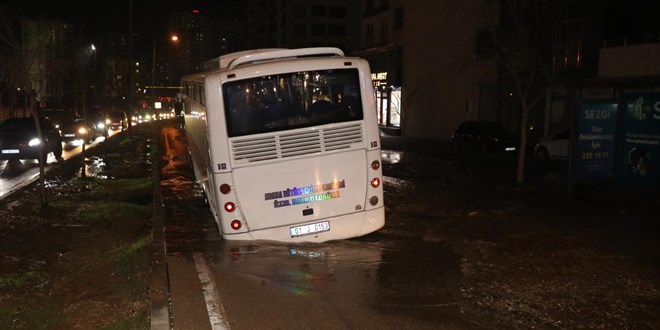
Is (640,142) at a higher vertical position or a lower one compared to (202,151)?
lower

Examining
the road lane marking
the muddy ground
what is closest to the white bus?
the road lane marking

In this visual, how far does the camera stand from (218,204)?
8711mm

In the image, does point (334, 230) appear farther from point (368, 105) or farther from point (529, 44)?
point (529, 44)

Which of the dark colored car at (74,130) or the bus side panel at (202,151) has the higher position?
the bus side panel at (202,151)

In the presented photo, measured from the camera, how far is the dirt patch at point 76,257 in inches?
244

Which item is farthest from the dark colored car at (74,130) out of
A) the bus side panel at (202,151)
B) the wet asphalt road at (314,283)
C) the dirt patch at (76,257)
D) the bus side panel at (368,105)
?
the bus side panel at (368,105)

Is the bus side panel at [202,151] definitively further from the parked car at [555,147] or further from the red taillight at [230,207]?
the parked car at [555,147]

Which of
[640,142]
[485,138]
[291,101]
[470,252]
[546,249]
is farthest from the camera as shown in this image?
[485,138]

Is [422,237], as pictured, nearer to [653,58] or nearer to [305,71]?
[305,71]

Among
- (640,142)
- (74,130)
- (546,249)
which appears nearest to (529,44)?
(640,142)

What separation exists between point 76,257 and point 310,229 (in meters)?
3.29

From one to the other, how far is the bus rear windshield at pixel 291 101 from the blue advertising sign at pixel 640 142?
25.6 ft

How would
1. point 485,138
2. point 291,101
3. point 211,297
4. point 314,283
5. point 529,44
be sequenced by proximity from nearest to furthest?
point 211,297
point 314,283
point 291,101
point 529,44
point 485,138

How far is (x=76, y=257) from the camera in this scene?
8.50 meters
